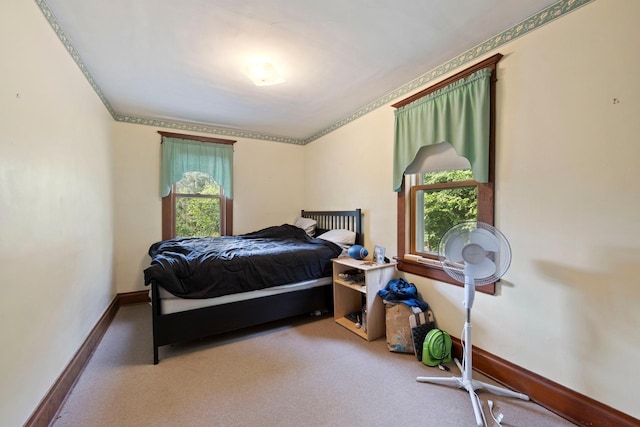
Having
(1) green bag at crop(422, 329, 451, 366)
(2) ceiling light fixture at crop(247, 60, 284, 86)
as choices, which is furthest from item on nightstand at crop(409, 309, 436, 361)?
(2) ceiling light fixture at crop(247, 60, 284, 86)

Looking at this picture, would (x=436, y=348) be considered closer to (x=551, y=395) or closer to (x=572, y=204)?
(x=551, y=395)

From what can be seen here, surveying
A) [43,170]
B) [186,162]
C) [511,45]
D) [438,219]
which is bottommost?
[438,219]

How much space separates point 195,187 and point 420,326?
11.2 ft

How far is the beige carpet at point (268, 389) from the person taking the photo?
1.53m

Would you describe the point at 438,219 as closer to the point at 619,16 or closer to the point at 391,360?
the point at 391,360

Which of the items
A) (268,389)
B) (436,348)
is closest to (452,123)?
(436,348)

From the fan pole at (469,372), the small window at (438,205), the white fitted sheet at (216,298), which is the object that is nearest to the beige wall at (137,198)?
the white fitted sheet at (216,298)

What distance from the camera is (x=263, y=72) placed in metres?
2.24

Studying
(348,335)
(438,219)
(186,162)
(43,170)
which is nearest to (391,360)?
(348,335)

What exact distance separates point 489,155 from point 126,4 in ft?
8.27

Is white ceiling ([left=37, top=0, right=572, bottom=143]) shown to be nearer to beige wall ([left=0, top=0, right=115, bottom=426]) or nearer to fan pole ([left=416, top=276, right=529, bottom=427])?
beige wall ([left=0, top=0, right=115, bottom=426])

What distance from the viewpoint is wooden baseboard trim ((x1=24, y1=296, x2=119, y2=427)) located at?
4.62 feet

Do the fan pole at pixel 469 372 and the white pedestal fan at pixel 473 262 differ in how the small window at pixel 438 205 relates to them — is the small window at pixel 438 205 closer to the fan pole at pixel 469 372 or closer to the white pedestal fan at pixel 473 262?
the white pedestal fan at pixel 473 262

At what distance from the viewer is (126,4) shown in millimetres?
1594
